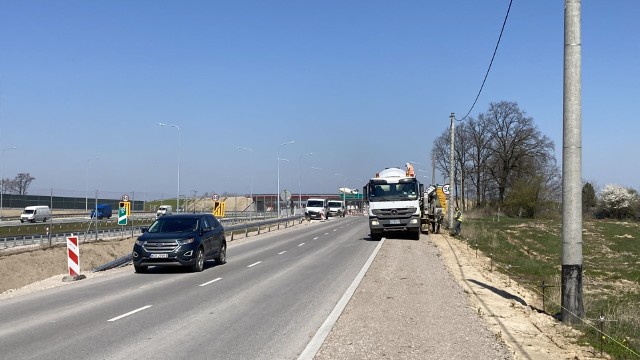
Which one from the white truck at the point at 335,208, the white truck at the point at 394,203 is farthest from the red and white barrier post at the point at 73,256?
the white truck at the point at 335,208

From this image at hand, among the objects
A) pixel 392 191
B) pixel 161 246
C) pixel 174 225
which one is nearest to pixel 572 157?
pixel 161 246

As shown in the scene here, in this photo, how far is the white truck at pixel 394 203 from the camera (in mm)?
30969

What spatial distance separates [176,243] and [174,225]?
1521 millimetres

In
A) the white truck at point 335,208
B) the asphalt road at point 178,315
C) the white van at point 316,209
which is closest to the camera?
the asphalt road at point 178,315

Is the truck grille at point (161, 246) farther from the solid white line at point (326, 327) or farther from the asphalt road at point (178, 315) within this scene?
the solid white line at point (326, 327)

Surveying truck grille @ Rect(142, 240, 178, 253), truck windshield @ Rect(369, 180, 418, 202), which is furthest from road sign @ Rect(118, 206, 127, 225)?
truck grille @ Rect(142, 240, 178, 253)

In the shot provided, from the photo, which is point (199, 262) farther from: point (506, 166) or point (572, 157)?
point (506, 166)

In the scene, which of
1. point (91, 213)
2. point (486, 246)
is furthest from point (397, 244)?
point (91, 213)

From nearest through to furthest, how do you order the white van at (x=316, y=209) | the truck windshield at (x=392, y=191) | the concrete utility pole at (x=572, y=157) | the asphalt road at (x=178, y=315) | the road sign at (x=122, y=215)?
the asphalt road at (x=178, y=315) < the concrete utility pole at (x=572, y=157) < the truck windshield at (x=392, y=191) < the road sign at (x=122, y=215) < the white van at (x=316, y=209)

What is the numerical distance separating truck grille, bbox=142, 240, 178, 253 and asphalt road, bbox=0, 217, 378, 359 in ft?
2.53

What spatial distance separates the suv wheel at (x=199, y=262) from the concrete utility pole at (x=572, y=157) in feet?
37.8

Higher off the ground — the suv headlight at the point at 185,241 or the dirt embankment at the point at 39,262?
the suv headlight at the point at 185,241

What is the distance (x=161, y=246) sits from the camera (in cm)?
1861

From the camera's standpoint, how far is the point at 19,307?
1255cm
